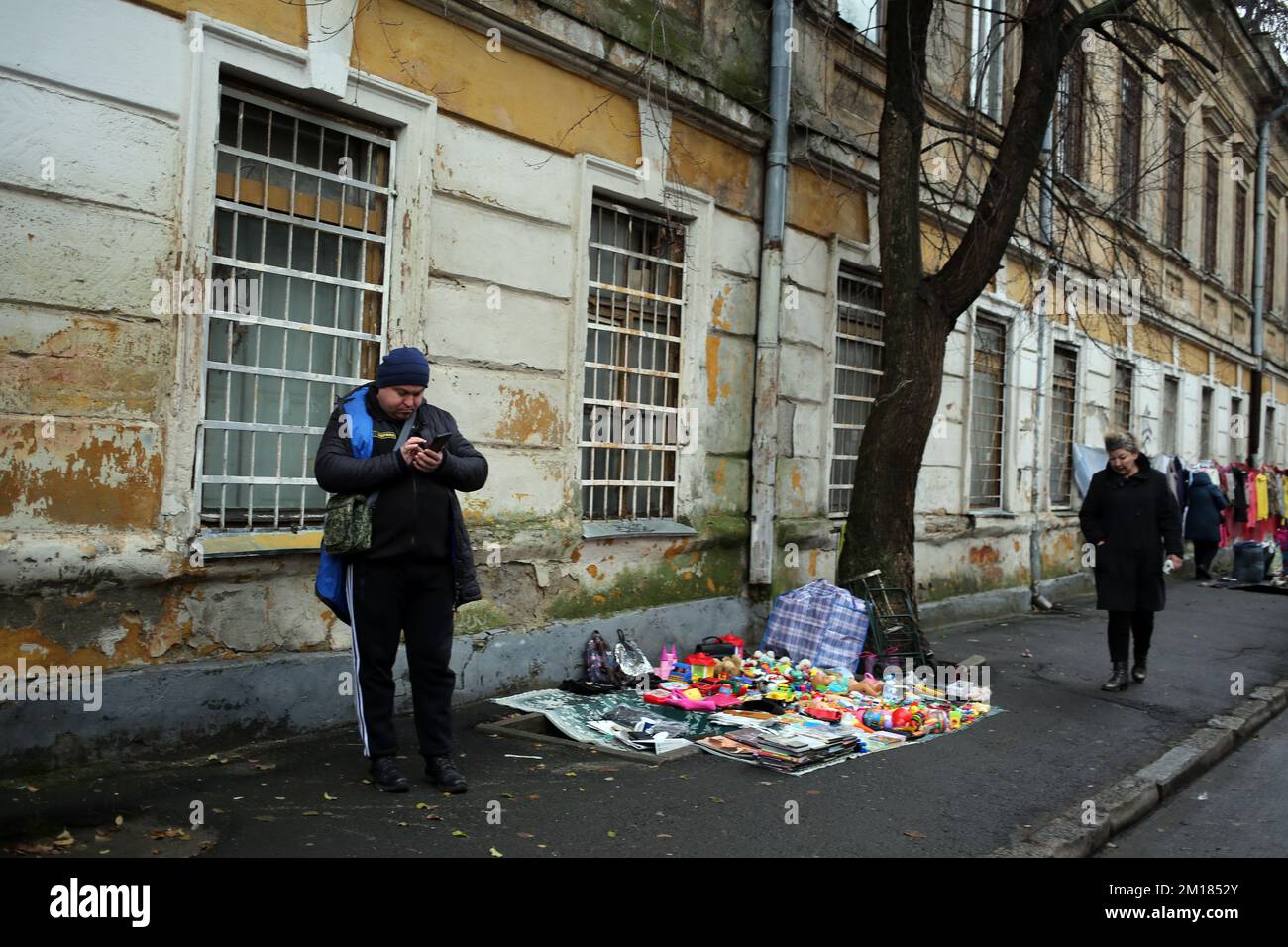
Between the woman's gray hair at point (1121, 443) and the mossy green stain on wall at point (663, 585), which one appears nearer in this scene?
the mossy green stain on wall at point (663, 585)

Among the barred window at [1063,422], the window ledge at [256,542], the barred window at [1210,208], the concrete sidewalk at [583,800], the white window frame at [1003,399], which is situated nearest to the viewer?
the concrete sidewalk at [583,800]

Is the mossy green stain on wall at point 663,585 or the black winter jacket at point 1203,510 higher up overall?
the black winter jacket at point 1203,510

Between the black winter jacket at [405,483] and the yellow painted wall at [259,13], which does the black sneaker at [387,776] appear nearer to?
the black winter jacket at [405,483]

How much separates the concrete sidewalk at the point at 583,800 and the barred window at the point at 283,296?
135 centimetres

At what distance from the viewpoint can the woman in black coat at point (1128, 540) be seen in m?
8.19

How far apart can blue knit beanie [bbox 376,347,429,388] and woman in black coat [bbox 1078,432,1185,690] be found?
202 inches

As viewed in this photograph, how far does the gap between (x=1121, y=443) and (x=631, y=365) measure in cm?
352

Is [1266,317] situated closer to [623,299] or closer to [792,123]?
[792,123]

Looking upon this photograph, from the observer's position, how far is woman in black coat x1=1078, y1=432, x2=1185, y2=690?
8188 mm

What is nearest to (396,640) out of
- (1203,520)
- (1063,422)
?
(1063,422)

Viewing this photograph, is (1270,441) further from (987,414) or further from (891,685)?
(891,685)

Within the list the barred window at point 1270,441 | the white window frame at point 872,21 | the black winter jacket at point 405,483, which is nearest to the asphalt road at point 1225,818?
the black winter jacket at point 405,483

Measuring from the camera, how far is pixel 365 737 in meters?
4.98

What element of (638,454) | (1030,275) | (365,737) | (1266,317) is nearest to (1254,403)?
(1266,317)
